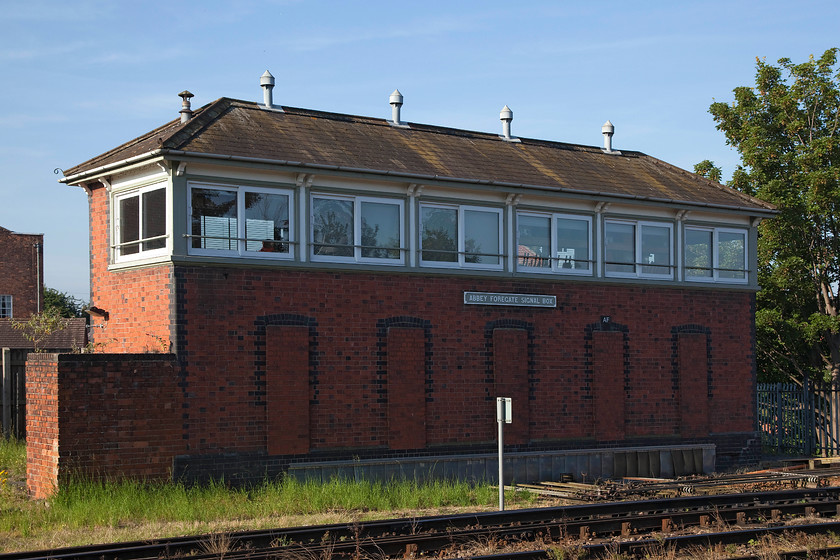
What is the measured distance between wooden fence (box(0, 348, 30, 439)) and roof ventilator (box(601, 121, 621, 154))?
14445 millimetres

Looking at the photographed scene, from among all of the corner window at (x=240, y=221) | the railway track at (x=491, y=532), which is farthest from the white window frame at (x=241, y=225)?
the railway track at (x=491, y=532)

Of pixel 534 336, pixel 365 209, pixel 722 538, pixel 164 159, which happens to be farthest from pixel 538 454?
pixel 164 159

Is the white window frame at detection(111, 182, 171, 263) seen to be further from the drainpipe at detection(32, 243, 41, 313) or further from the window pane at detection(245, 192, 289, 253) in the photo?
the drainpipe at detection(32, 243, 41, 313)

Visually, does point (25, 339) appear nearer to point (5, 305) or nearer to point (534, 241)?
point (5, 305)

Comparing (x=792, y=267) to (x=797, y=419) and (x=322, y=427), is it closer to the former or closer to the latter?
(x=797, y=419)

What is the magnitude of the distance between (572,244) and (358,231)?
5073mm

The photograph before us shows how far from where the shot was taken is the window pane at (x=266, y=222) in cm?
1627

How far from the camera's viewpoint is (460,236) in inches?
727

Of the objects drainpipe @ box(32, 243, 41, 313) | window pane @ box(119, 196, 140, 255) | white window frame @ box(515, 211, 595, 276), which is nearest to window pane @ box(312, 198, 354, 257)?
window pane @ box(119, 196, 140, 255)

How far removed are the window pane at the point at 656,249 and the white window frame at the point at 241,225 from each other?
8309 millimetres

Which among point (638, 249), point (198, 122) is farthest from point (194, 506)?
point (638, 249)

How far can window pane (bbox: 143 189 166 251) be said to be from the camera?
1589 cm

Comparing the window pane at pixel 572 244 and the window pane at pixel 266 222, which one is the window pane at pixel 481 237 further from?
the window pane at pixel 266 222

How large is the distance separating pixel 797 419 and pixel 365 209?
1372cm
